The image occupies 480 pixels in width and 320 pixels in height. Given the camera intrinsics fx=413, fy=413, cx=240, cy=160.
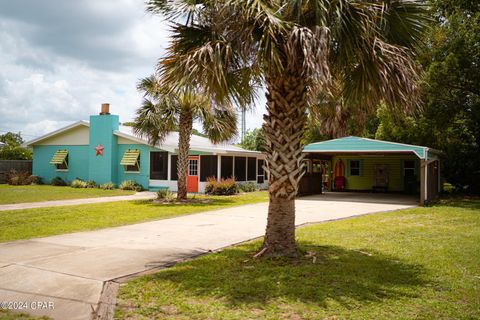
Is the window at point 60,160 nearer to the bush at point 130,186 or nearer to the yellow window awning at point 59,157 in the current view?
the yellow window awning at point 59,157

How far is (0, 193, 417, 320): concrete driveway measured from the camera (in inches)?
197

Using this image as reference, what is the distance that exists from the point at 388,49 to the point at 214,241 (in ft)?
17.1

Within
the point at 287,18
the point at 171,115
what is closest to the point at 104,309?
the point at 287,18

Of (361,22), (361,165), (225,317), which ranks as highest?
(361,22)

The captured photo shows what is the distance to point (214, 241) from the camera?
899 cm

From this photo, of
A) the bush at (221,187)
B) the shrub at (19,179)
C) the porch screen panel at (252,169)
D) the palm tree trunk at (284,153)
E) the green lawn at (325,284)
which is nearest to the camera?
the green lawn at (325,284)

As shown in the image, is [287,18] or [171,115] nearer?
[287,18]

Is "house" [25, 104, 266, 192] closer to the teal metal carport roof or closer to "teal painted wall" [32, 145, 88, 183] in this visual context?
"teal painted wall" [32, 145, 88, 183]

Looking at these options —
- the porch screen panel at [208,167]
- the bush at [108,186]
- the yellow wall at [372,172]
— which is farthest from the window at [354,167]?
the bush at [108,186]

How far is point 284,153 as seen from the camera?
22.9 feet

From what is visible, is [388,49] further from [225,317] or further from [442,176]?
[442,176]

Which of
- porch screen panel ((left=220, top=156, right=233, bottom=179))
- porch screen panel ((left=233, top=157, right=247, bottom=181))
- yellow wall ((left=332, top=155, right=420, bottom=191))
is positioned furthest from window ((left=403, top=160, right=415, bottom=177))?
porch screen panel ((left=220, top=156, right=233, bottom=179))

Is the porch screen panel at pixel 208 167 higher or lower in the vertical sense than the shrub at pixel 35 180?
higher

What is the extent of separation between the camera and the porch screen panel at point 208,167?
79.7 ft
